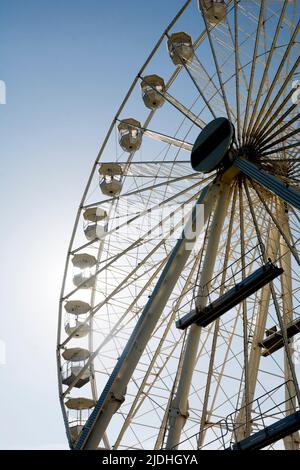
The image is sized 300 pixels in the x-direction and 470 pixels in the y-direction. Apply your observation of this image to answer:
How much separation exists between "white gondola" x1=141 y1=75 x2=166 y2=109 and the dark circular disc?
4.66 meters

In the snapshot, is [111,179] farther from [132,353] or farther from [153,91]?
[132,353]

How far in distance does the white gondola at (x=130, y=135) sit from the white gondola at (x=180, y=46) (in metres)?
2.34

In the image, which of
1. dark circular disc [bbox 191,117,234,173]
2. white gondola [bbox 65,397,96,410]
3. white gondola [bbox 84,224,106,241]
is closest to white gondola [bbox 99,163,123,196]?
white gondola [bbox 84,224,106,241]

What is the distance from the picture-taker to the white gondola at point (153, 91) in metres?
20.8

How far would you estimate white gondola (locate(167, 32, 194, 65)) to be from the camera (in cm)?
1992

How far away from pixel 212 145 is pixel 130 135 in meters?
5.47

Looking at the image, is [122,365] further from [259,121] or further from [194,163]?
[259,121]

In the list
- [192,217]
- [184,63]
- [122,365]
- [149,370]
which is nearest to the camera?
[122,365]

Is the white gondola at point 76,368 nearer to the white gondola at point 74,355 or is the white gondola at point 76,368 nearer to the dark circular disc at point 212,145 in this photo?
the white gondola at point 74,355

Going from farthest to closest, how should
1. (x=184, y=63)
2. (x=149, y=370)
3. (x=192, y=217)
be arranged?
(x=184, y=63), (x=149, y=370), (x=192, y=217)

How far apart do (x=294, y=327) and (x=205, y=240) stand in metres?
3.01

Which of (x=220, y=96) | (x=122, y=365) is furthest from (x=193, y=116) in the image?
(x=122, y=365)

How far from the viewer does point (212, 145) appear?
1611 cm

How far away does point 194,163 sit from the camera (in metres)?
16.5
